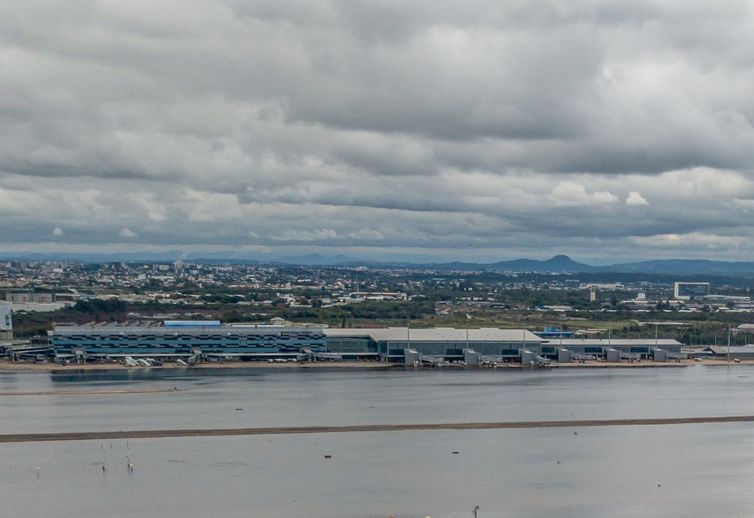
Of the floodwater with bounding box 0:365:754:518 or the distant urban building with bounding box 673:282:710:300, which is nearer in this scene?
the floodwater with bounding box 0:365:754:518

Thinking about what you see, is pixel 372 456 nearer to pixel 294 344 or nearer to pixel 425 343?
pixel 425 343

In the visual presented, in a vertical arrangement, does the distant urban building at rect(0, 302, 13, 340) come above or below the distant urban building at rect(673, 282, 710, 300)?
below

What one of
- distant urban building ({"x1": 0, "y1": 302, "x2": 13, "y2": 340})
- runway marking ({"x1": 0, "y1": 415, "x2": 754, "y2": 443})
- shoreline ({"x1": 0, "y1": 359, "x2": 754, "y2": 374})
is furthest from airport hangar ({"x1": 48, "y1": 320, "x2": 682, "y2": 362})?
runway marking ({"x1": 0, "y1": 415, "x2": 754, "y2": 443})

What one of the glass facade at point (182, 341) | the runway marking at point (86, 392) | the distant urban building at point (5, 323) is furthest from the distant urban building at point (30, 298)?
the runway marking at point (86, 392)

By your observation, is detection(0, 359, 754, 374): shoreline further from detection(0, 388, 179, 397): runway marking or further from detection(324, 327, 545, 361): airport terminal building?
detection(0, 388, 179, 397): runway marking

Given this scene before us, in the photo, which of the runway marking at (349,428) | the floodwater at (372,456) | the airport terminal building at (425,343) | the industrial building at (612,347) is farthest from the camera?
the industrial building at (612,347)

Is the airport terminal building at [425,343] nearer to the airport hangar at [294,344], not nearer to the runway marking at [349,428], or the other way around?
the airport hangar at [294,344]
